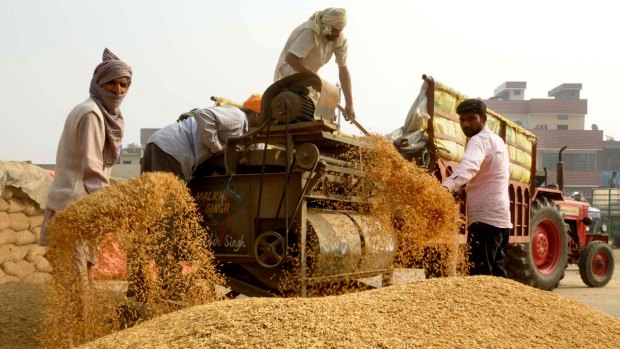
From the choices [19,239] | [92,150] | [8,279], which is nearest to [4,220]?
[19,239]

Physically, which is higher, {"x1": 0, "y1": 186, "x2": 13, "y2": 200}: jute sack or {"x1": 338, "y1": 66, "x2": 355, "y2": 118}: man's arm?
{"x1": 338, "y1": 66, "x2": 355, "y2": 118}: man's arm

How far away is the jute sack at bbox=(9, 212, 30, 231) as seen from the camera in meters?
7.53

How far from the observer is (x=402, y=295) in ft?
12.4

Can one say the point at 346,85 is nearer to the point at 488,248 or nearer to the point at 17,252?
the point at 488,248

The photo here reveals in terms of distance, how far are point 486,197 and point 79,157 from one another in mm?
2725

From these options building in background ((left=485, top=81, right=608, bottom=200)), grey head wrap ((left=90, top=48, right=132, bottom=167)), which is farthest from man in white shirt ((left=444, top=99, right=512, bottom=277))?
building in background ((left=485, top=81, right=608, bottom=200))

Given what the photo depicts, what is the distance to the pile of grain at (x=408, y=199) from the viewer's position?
181 inches

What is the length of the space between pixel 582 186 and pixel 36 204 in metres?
41.9

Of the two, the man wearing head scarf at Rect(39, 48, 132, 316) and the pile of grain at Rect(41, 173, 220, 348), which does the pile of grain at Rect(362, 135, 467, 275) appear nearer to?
the pile of grain at Rect(41, 173, 220, 348)

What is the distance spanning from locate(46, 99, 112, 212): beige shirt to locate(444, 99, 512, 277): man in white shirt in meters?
2.44

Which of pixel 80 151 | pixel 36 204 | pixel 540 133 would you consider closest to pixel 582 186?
pixel 540 133

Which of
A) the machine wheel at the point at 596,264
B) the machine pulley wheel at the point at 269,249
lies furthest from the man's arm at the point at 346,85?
the machine wheel at the point at 596,264

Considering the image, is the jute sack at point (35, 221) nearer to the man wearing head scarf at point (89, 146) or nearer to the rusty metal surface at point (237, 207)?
the rusty metal surface at point (237, 207)

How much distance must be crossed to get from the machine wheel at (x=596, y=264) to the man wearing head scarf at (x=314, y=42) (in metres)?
6.04
